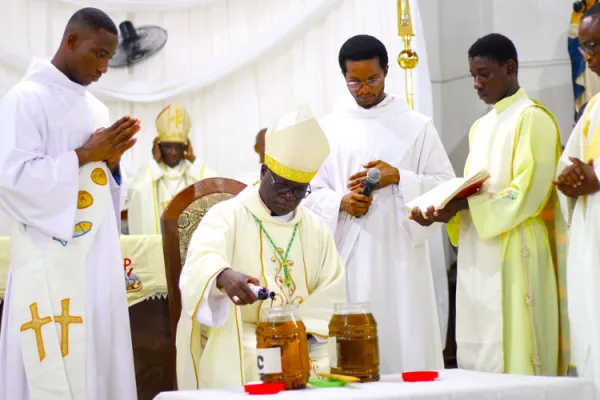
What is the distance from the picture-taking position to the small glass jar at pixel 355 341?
262 centimetres

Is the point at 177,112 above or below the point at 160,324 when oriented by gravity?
above

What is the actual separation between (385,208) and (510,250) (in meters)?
0.71

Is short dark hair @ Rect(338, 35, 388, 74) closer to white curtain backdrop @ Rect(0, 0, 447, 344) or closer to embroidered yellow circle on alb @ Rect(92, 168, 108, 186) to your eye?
embroidered yellow circle on alb @ Rect(92, 168, 108, 186)

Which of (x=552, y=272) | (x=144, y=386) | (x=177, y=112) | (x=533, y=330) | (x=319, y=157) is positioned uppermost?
(x=177, y=112)

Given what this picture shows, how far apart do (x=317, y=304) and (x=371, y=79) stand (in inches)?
57.5

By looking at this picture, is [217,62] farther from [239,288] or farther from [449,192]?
[239,288]

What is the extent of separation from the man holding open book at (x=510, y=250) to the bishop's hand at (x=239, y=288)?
1.22m

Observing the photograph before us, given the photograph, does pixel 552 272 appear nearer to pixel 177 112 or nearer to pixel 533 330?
pixel 533 330

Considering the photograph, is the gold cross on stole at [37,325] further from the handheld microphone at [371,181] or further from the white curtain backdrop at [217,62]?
the white curtain backdrop at [217,62]

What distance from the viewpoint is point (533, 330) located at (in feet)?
12.3

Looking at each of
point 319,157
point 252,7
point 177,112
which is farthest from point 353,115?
point 252,7

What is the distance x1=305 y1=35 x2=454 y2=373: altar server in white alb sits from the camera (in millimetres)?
4184

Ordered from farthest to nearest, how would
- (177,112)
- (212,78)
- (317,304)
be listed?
1. (212,78)
2. (177,112)
3. (317,304)

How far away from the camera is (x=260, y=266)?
11.0ft
